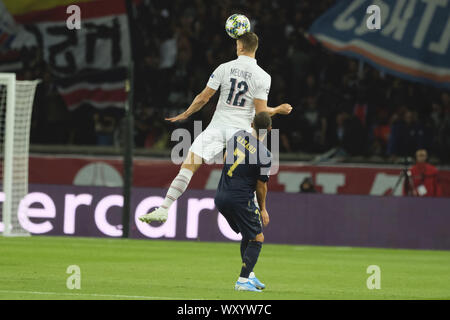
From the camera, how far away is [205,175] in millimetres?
22688

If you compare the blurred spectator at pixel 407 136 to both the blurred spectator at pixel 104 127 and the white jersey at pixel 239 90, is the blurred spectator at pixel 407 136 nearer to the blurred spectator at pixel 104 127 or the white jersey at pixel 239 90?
the blurred spectator at pixel 104 127

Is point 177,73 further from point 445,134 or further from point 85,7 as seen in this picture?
point 445,134

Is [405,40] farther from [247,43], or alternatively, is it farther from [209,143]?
[209,143]

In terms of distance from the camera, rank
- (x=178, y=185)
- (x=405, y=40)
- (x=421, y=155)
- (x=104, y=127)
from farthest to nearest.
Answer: (x=104, y=127) < (x=405, y=40) < (x=421, y=155) < (x=178, y=185)

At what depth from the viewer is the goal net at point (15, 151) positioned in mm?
19953

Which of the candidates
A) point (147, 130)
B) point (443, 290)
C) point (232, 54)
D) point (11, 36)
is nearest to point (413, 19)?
point (232, 54)

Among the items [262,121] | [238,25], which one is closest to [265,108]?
[262,121]

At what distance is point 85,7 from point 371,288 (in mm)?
15034

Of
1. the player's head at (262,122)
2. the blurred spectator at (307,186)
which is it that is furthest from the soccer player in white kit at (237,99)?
the blurred spectator at (307,186)

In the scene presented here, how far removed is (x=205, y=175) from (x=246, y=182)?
1185 cm

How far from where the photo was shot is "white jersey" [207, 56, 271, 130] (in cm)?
1160

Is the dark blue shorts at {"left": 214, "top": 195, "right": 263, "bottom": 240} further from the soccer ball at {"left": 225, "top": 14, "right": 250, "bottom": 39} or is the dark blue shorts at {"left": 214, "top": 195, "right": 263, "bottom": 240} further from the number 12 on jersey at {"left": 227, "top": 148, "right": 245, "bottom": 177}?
the soccer ball at {"left": 225, "top": 14, "right": 250, "bottom": 39}

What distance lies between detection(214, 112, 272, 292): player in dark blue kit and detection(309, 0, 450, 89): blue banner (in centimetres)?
1230

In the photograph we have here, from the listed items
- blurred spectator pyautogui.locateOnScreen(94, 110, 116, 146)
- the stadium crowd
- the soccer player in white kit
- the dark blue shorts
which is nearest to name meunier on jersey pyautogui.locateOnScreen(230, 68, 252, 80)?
the soccer player in white kit
